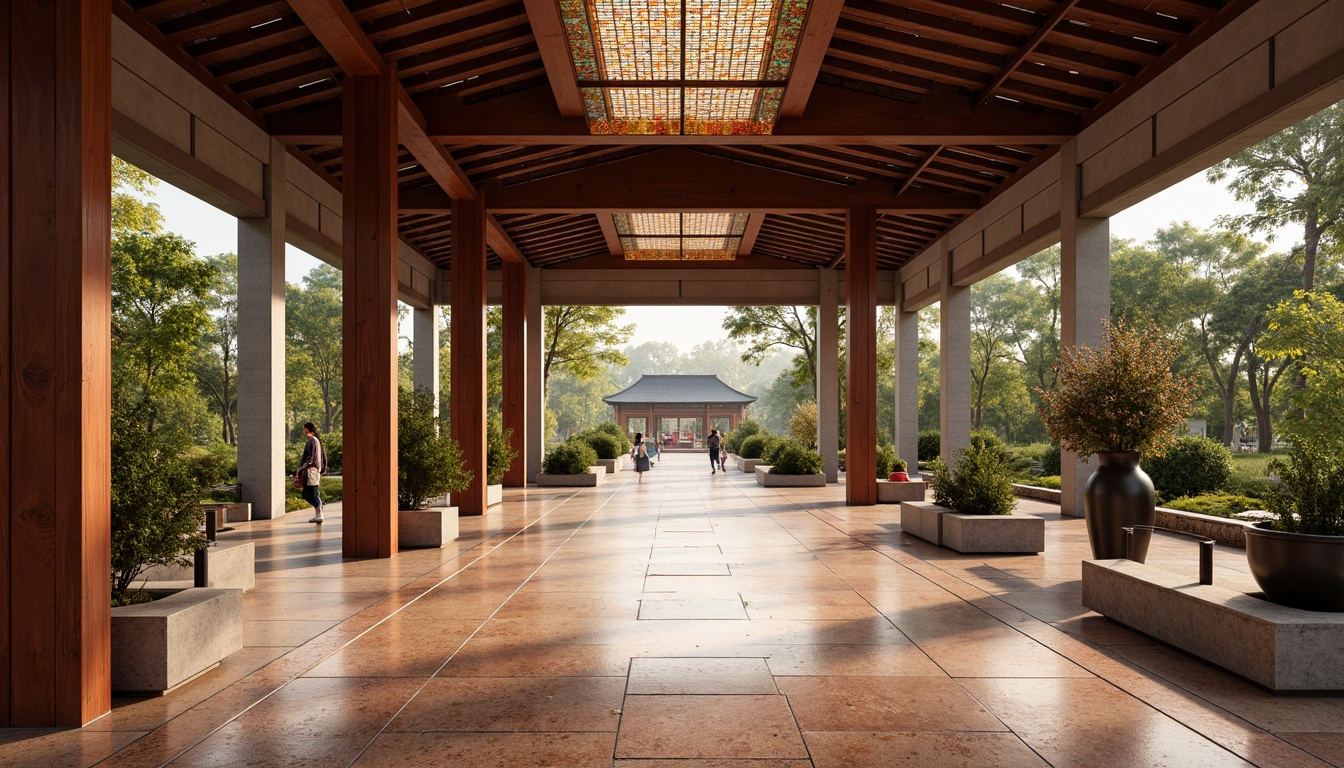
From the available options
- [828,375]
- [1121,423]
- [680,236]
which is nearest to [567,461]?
[680,236]

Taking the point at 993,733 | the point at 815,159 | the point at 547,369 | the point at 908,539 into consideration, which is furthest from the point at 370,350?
the point at 547,369

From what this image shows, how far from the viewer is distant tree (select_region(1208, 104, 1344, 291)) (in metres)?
28.8

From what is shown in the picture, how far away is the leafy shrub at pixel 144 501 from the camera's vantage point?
15.9ft

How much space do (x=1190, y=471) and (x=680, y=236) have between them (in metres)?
11.8

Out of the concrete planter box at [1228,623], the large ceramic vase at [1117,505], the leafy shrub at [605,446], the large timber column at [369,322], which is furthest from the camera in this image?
the leafy shrub at [605,446]

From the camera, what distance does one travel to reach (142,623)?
4.45 metres

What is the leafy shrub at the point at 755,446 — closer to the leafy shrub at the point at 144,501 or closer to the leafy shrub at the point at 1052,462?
the leafy shrub at the point at 1052,462

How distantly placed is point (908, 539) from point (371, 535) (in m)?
6.24

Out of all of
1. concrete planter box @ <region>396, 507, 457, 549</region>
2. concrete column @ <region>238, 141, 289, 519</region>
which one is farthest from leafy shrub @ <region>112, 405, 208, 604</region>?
concrete column @ <region>238, 141, 289, 519</region>

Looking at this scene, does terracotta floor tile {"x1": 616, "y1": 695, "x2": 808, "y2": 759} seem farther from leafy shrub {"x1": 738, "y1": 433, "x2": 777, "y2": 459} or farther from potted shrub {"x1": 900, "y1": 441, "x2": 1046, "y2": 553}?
leafy shrub {"x1": 738, "y1": 433, "x2": 777, "y2": 459}

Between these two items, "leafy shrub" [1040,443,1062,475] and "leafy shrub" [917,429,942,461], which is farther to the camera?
"leafy shrub" [917,429,942,461]

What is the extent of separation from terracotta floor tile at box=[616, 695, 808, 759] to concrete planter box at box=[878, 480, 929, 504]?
12.6m

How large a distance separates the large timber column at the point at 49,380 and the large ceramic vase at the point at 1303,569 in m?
5.99

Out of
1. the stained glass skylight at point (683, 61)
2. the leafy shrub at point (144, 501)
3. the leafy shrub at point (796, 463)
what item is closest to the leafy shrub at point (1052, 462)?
Result: the leafy shrub at point (796, 463)
